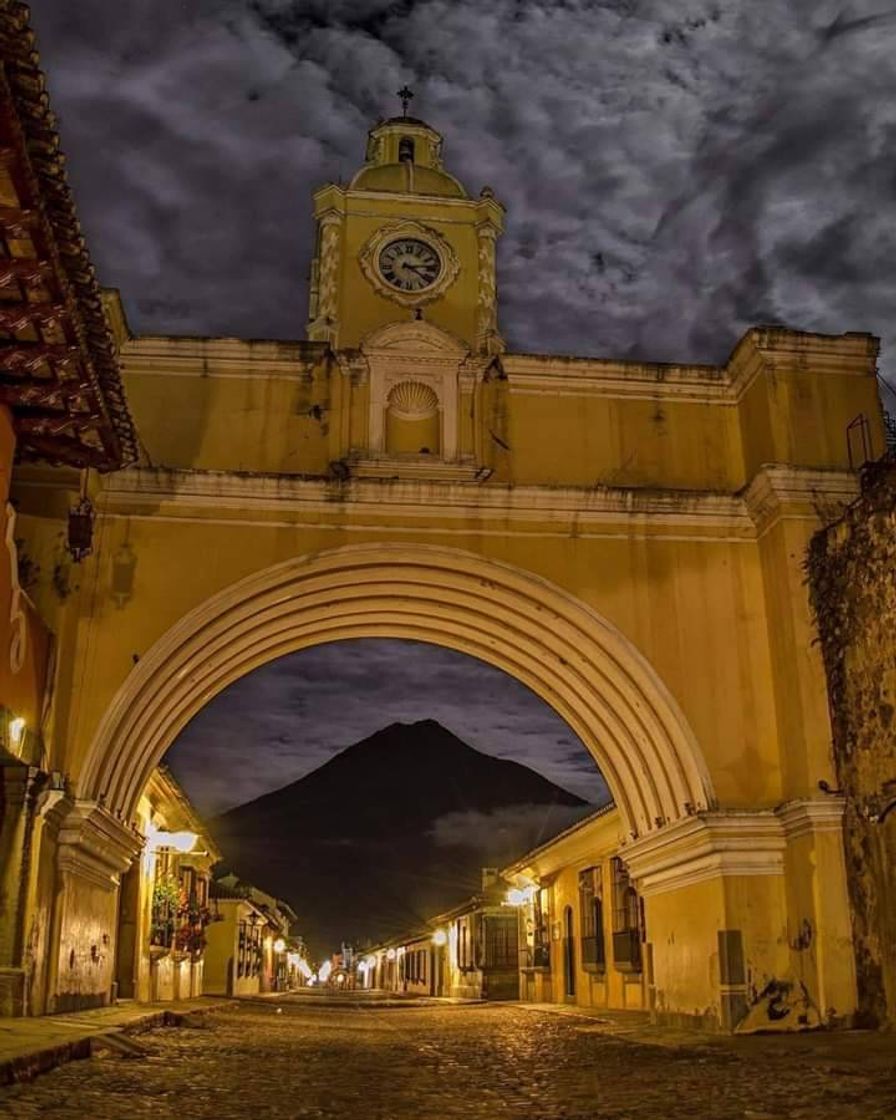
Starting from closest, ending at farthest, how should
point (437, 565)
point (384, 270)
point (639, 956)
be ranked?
point (437, 565), point (384, 270), point (639, 956)

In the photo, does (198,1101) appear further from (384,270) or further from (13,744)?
(384,270)

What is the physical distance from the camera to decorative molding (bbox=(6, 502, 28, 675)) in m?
9.49

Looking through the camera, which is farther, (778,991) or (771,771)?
(771,771)

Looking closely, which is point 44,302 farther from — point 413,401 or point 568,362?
point 568,362

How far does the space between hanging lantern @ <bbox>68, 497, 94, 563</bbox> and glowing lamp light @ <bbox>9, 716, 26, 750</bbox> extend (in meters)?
1.80

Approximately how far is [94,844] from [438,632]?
15.3 ft

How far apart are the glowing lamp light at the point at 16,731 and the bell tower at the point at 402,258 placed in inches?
219

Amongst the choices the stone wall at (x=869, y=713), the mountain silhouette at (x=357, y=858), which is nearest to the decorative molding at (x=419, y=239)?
A: the stone wall at (x=869, y=713)

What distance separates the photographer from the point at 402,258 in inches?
574

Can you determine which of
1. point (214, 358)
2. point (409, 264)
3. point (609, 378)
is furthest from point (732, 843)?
point (409, 264)

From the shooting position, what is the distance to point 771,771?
1205 centimetres

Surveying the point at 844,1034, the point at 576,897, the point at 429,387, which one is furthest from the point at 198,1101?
the point at 576,897

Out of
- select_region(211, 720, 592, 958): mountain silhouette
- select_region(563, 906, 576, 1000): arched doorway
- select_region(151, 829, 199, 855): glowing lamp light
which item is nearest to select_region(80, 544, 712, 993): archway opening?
select_region(151, 829, 199, 855): glowing lamp light

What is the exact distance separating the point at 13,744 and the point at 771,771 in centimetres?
697
